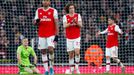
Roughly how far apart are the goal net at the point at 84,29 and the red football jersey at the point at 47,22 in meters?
5.88

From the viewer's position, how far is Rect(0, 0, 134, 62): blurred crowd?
68.0 feet

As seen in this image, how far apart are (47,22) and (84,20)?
7351 mm

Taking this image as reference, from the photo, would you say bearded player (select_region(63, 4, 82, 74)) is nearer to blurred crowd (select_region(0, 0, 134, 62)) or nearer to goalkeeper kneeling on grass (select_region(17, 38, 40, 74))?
goalkeeper kneeling on grass (select_region(17, 38, 40, 74))

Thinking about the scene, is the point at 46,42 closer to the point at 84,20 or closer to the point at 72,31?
the point at 72,31

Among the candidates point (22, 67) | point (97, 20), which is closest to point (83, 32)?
point (97, 20)

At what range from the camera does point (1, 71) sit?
19.0 metres

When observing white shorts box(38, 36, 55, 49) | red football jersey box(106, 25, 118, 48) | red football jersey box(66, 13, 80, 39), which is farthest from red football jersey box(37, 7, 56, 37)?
red football jersey box(106, 25, 118, 48)

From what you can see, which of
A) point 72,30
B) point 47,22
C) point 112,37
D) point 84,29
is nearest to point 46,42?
point 47,22

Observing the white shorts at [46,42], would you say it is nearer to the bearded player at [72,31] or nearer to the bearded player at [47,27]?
the bearded player at [47,27]

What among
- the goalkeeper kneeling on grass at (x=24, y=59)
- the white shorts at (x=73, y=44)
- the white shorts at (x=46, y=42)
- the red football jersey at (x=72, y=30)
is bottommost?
the goalkeeper kneeling on grass at (x=24, y=59)

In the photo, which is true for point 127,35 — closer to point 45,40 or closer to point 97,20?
point 97,20

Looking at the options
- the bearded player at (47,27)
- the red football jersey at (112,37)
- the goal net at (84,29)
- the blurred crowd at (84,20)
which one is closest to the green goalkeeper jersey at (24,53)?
the bearded player at (47,27)

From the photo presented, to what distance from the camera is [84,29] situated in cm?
2134

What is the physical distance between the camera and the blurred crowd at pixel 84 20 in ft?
68.0
